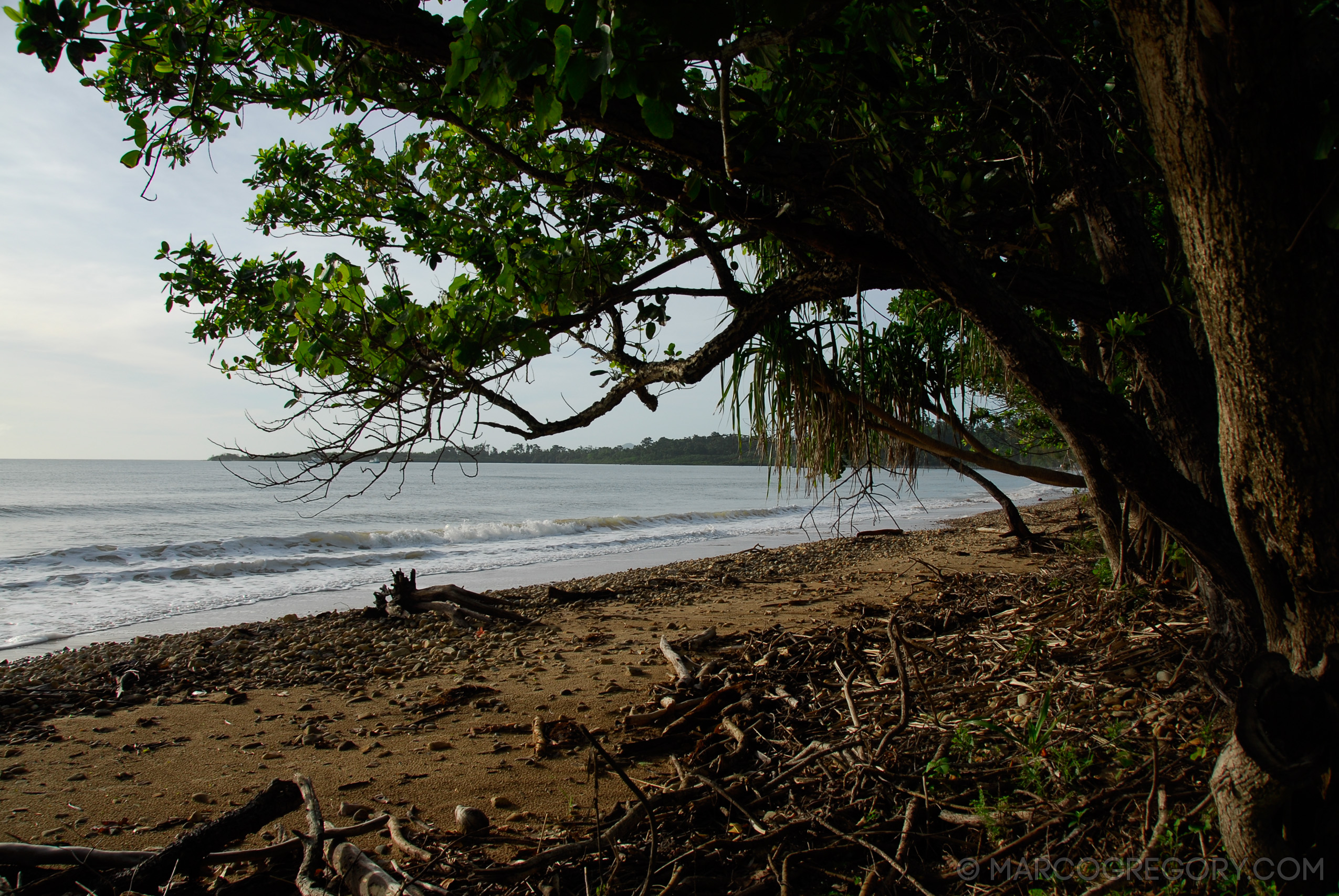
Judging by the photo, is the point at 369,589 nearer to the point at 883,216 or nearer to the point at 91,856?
the point at 91,856

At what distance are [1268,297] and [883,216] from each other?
36.1 inches

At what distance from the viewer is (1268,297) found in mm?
1504

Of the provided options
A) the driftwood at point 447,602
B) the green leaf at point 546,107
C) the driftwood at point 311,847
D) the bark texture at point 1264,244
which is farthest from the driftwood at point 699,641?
the green leaf at point 546,107

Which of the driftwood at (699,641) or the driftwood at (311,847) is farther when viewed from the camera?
the driftwood at (699,641)

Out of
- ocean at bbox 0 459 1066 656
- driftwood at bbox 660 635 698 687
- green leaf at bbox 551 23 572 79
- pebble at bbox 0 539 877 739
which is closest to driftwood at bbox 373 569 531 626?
pebble at bbox 0 539 877 739

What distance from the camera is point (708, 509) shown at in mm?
29203

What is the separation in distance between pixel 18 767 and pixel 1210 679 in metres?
5.19

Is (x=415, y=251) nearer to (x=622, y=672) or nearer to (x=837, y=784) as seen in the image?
(x=622, y=672)

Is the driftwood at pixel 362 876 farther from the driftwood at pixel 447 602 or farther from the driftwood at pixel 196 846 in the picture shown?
the driftwood at pixel 447 602

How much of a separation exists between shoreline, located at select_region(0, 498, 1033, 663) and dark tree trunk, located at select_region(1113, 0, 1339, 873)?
4.91 metres

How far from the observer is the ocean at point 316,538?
1076 centimetres

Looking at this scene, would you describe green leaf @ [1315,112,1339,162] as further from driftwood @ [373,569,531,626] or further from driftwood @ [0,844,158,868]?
driftwood @ [373,569,531,626]

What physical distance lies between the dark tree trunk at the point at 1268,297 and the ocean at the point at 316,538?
1134 mm

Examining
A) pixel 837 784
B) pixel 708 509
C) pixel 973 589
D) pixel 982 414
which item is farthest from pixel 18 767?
pixel 708 509
